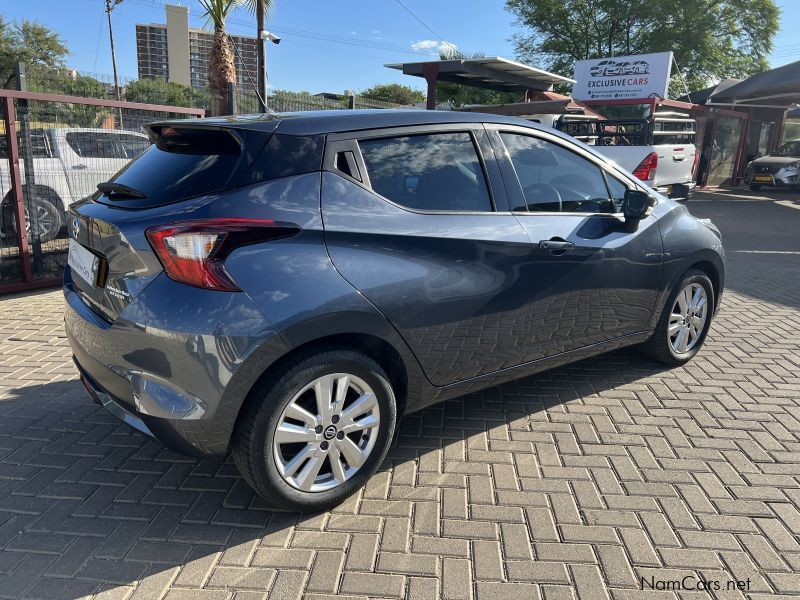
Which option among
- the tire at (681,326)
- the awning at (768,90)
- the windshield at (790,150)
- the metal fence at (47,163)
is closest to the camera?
the tire at (681,326)

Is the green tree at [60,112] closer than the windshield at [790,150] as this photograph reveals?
Yes

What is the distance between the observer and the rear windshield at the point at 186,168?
97.9 inches

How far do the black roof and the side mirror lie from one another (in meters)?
1.18

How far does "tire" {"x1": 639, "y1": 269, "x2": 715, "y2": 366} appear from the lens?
4.21m

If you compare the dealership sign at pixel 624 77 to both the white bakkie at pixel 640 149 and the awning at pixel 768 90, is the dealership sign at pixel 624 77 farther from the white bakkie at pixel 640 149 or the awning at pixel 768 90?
the awning at pixel 768 90

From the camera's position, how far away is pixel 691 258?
418 cm

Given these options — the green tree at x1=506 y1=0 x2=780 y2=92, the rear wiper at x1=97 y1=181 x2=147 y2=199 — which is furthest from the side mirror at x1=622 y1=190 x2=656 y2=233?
the green tree at x1=506 y1=0 x2=780 y2=92

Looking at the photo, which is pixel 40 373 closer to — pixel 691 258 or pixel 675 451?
pixel 675 451

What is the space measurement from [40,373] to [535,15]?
31.6 metres

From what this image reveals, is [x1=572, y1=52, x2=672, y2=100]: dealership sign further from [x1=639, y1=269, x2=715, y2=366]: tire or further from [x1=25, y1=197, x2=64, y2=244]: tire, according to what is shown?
[x1=25, y1=197, x2=64, y2=244]: tire

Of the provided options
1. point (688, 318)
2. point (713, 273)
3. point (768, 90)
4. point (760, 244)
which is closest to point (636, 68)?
point (768, 90)

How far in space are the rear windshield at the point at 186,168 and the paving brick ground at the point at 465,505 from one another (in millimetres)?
1373

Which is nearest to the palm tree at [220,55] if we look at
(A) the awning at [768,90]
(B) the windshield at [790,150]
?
(A) the awning at [768,90]

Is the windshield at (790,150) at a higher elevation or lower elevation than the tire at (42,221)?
higher
